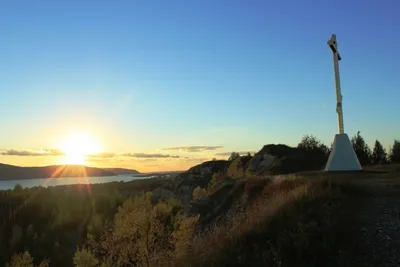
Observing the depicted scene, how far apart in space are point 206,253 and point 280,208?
276 centimetres

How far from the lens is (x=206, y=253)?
9859mm

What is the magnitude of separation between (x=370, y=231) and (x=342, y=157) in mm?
17044

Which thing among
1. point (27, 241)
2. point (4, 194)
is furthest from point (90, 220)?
point (4, 194)

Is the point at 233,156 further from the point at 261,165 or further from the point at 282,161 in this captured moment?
the point at 282,161

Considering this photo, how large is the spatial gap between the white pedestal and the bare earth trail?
12677mm

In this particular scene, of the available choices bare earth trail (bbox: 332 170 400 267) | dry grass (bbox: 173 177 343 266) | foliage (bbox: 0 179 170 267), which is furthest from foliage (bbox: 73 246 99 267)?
bare earth trail (bbox: 332 170 400 267)

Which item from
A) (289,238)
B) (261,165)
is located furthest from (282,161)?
(289,238)

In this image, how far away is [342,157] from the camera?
25625 mm

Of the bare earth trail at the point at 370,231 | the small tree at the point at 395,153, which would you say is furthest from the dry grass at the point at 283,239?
the small tree at the point at 395,153

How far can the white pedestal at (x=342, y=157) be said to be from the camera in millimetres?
25219

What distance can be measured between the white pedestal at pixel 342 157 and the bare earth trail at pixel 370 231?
12677mm

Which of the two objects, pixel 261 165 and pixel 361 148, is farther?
pixel 361 148

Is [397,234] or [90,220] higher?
[397,234]

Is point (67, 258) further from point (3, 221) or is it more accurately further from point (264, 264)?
point (264, 264)
